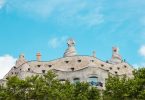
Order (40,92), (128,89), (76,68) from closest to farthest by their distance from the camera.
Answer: (128,89), (40,92), (76,68)

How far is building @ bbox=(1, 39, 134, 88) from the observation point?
75.9 metres

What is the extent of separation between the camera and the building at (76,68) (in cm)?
Result: 7588

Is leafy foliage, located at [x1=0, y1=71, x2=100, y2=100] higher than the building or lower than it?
lower

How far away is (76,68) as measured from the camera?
263 ft

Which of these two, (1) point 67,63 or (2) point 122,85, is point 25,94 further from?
(1) point 67,63

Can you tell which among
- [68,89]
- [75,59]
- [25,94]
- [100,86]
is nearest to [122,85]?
[68,89]

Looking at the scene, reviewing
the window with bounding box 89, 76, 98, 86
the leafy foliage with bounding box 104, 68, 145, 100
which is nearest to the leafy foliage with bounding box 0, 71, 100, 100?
the leafy foliage with bounding box 104, 68, 145, 100

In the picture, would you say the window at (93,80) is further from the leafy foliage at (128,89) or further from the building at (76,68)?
the leafy foliage at (128,89)

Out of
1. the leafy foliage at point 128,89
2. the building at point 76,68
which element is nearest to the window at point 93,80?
the building at point 76,68

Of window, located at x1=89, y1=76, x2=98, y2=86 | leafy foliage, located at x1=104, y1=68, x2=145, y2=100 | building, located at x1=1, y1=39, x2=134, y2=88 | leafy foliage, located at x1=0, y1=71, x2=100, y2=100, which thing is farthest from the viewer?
building, located at x1=1, y1=39, x2=134, y2=88

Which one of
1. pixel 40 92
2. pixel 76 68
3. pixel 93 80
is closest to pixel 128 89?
pixel 40 92

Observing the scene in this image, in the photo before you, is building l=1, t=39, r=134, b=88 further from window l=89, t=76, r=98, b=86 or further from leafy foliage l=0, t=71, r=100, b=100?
leafy foliage l=0, t=71, r=100, b=100

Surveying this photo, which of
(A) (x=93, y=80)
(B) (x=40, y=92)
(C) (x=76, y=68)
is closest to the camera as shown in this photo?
(B) (x=40, y=92)

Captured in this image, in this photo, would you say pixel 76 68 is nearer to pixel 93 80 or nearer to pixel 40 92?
pixel 93 80
